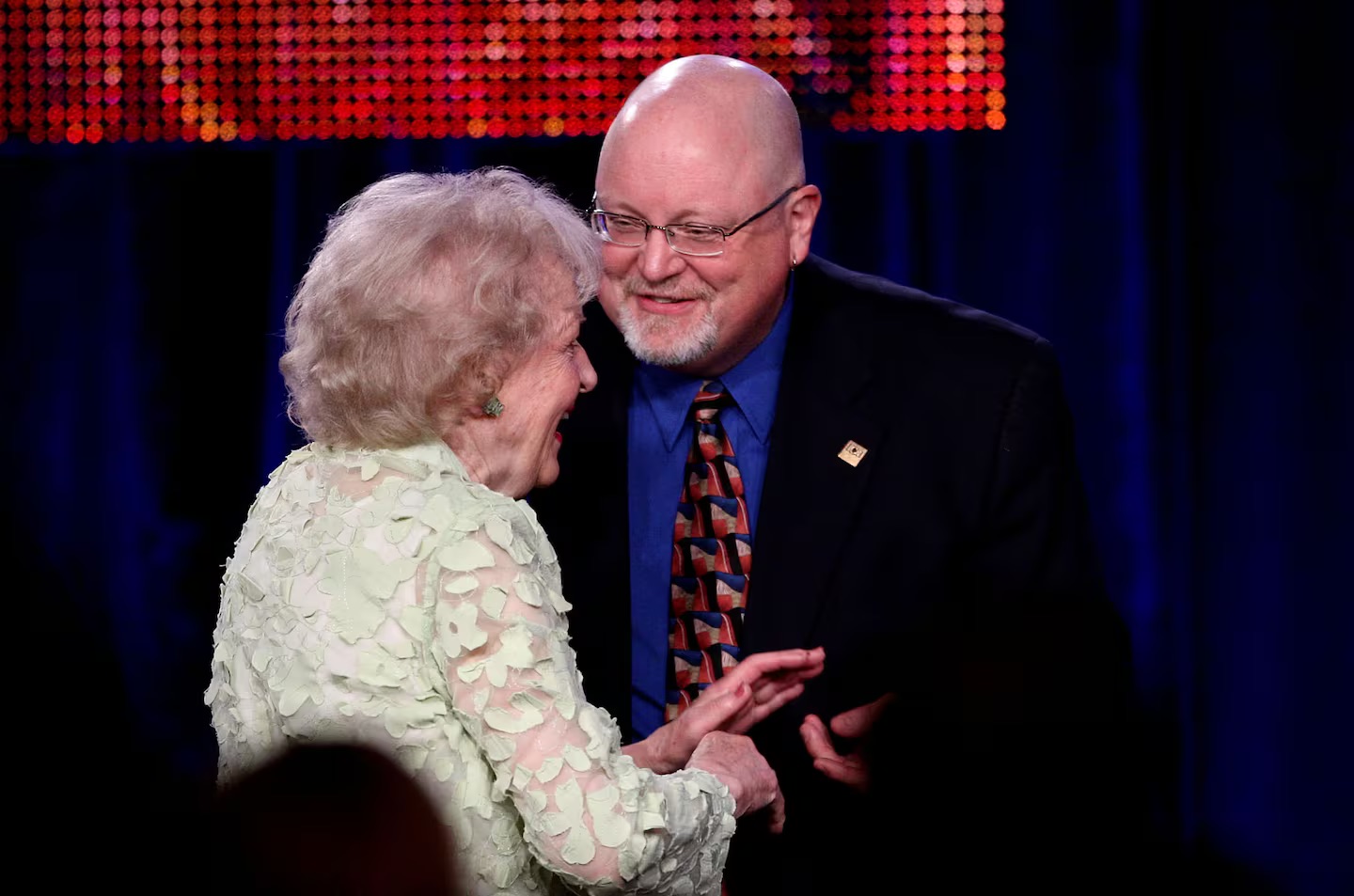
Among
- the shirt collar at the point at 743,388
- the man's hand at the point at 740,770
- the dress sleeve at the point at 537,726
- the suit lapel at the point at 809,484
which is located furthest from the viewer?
the shirt collar at the point at 743,388

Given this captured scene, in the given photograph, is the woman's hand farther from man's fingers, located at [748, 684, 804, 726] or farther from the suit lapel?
the suit lapel

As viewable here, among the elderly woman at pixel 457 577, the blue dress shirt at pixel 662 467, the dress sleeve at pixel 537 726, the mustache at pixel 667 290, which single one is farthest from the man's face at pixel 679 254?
the dress sleeve at pixel 537 726

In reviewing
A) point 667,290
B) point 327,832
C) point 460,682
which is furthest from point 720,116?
point 327,832

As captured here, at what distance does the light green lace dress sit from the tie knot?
76 centimetres

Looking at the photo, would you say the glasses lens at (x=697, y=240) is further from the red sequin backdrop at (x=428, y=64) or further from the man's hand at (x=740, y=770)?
the red sequin backdrop at (x=428, y=64)

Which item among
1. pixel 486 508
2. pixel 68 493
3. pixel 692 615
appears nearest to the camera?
pixel 486 508

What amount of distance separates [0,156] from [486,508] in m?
2.35

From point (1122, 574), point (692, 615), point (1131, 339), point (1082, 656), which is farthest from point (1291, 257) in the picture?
point (692, 615)

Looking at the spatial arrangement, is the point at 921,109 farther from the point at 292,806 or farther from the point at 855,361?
the point at 292,806

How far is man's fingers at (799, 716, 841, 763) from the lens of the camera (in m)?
2.06

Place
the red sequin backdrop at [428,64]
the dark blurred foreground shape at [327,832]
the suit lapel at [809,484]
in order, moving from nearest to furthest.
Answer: the dark blurred foreground shape at [327,832], the suit lapel at [809,484], the red sequin backdrop at [428,64]

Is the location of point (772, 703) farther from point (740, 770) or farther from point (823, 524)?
point (823, 524)

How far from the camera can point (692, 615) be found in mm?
2289

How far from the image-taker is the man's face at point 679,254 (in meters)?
2.24
